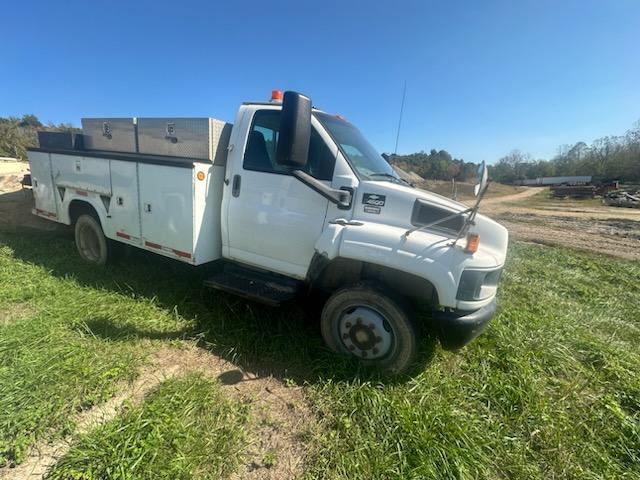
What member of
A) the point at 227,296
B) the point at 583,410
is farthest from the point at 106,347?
the point at 583,410

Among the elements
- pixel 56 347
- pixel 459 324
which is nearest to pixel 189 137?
pixel 56 347

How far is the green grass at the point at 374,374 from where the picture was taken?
2.05 meters

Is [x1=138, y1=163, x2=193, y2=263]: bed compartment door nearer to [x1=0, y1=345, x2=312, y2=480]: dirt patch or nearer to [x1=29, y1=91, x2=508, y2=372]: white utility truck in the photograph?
[x1=29, y1=91, x2=508, y2=372]: white utility truck

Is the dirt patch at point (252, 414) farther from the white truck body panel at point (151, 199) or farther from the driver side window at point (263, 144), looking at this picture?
the driver side window at point (263, 144)

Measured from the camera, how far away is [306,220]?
2971 millimetres

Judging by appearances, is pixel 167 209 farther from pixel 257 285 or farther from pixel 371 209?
pixel 371 209

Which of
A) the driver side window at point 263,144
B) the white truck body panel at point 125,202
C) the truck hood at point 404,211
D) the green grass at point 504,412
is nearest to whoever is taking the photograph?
the green grass at point 504,412

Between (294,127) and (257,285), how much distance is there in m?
1.66

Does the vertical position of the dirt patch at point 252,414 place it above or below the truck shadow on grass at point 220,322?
below

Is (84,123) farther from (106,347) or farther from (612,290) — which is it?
(612,290)

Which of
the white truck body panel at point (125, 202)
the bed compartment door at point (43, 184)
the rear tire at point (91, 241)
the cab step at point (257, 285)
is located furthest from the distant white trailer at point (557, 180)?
the bed compartment door at point (43, 184)

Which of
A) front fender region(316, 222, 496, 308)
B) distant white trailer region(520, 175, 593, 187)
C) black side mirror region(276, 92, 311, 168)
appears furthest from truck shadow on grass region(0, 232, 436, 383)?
distant white trailer region(520, 175, 593, 187)

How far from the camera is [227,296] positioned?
3.84 m

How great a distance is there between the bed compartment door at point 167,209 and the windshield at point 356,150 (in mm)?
1491
